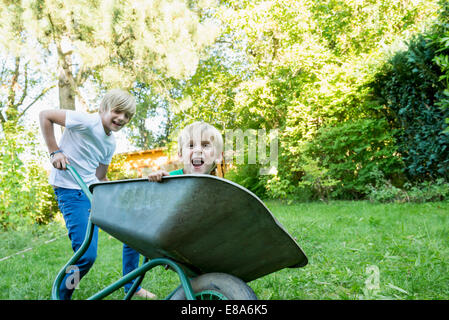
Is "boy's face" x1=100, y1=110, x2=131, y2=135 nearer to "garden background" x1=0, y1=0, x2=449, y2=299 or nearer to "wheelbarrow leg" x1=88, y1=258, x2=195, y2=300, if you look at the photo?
"wheelbarrow leg" x1=88, y1=258, x2=195, y2=300

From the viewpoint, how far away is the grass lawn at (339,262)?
204cm

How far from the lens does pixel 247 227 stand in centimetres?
115

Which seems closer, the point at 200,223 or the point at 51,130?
the point at 200,223

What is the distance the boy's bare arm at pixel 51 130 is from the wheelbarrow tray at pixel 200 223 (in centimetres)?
56

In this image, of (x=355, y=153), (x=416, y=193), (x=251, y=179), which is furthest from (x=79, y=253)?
(x=251, y=179)

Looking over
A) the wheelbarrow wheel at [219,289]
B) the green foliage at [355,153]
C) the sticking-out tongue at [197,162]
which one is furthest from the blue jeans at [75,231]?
the green foliage at [355,153]

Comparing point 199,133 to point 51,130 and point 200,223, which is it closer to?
point 200,223

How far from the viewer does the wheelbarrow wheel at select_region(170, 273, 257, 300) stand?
111cm

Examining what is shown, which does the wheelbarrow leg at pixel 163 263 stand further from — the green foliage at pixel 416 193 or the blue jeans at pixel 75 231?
the green foliage at pixel 416 193

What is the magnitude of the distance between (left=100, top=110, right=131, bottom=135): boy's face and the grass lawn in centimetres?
124

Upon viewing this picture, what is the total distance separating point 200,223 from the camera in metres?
1.11

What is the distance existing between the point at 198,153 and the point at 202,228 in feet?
2.18

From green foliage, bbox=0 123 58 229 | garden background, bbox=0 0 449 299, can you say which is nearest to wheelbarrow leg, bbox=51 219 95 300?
Answer: garden background, bbox=0 0 449 299
